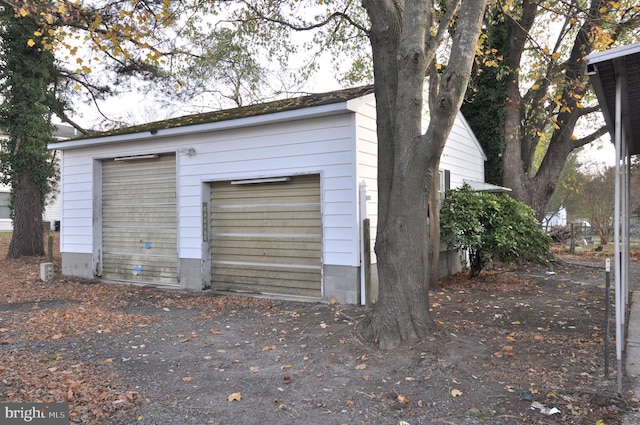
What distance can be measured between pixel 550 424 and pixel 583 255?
605 inches

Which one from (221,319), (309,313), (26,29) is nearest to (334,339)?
(309,313)

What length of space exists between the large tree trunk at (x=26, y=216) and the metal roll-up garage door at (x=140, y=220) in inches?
180

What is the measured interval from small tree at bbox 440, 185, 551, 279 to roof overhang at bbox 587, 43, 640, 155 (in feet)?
12.9

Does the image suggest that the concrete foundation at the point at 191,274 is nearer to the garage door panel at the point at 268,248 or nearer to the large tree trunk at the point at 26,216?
the garage door panel at the point at 268,248

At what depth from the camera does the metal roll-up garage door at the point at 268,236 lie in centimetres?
833

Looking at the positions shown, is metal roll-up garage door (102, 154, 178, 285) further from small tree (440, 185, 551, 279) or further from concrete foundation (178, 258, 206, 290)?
small tree (440, 185, 551, 279)

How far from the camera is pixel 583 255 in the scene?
16578mm

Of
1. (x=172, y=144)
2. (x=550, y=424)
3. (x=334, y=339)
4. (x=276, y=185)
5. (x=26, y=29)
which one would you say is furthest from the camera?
(x=26, y=29)

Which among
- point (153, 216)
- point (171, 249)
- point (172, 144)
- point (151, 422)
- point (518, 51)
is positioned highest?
point (518, 51)

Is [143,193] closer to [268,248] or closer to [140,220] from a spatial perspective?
[140,220]

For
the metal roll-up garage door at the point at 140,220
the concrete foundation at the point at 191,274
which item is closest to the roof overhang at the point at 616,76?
the concrete foundation at the point at 191,274

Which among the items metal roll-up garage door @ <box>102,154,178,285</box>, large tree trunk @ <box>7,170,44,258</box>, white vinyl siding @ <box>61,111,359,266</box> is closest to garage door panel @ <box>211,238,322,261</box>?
white vinyl siding @ <box>61,111,359,266</box>

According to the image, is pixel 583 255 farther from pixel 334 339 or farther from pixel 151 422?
pixel 151 422

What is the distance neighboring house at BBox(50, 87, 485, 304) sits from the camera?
7.79m
